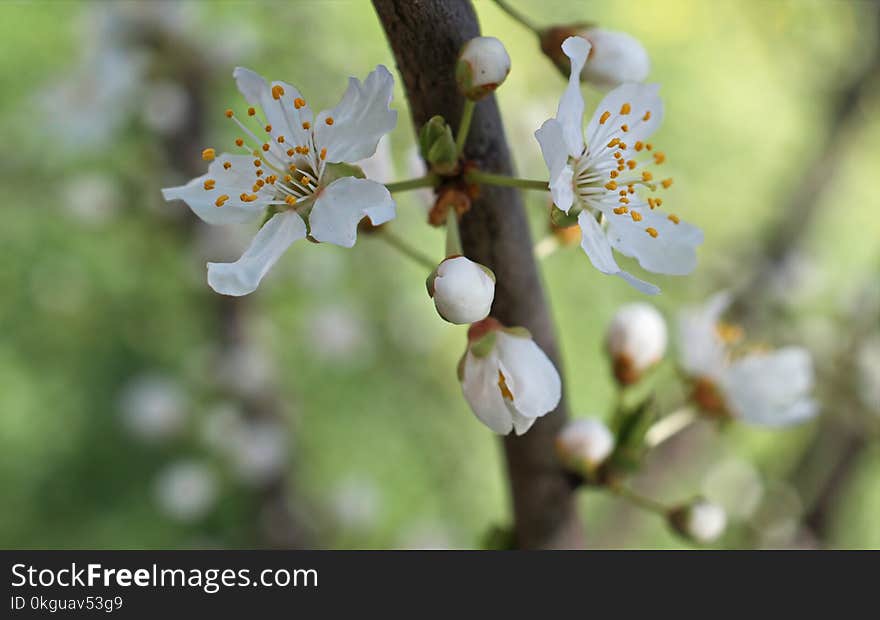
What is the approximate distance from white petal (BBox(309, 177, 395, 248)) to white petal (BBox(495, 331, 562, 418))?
12 cm

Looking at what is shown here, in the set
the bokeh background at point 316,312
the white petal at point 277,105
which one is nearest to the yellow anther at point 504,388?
the white petal at point 277,105

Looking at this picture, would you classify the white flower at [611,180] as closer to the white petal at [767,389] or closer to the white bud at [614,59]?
the white bud at [614,59]

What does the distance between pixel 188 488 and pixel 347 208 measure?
54.3 inches

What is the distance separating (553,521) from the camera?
683 millimetres

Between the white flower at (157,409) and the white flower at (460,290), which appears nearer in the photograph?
the white flower at (460,290)

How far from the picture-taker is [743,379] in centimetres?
74

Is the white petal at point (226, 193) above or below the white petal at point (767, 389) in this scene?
above

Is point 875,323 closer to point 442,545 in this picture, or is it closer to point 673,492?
point 673,492

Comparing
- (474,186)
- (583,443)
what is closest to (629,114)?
(474,186)

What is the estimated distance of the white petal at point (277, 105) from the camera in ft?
1.88

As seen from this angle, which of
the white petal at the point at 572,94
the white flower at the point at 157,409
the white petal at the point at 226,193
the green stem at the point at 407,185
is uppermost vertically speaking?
the white flower at the point at 157,409

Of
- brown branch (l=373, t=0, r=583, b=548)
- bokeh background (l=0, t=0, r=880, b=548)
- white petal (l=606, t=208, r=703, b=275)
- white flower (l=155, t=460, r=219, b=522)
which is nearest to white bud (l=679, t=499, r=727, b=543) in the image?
brown branch (l=373, t=0, r=583, b=548)
